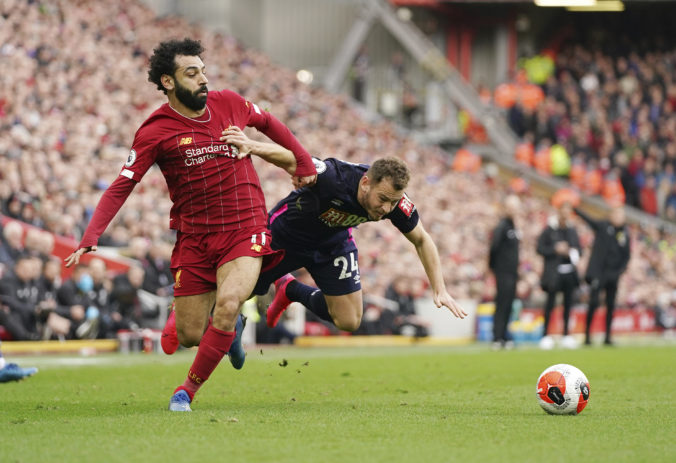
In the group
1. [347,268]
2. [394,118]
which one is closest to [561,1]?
[394,118]

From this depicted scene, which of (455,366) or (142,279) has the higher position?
(142,279)

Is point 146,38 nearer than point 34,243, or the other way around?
point 34,243

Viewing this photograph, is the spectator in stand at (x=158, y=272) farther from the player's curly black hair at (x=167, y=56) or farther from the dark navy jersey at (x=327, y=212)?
the player's curly black hair at (x=167, y=56)

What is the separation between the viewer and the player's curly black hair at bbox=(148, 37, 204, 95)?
812 centimetres

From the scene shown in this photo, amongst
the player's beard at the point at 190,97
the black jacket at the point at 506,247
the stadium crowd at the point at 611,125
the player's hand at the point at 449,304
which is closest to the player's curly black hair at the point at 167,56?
the player's beard at the point at 190,97

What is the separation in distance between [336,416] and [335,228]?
197cm

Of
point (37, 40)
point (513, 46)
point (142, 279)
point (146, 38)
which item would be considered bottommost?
point (142, 279)

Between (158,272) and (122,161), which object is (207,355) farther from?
(122,161)

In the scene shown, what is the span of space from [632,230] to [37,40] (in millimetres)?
18491

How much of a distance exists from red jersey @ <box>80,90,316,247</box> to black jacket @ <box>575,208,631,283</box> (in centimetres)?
1175

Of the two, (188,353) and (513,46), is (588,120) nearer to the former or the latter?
(513,46)

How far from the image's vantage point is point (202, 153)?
318 inches

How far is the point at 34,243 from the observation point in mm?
16328

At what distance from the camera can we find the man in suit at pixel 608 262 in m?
19.1
